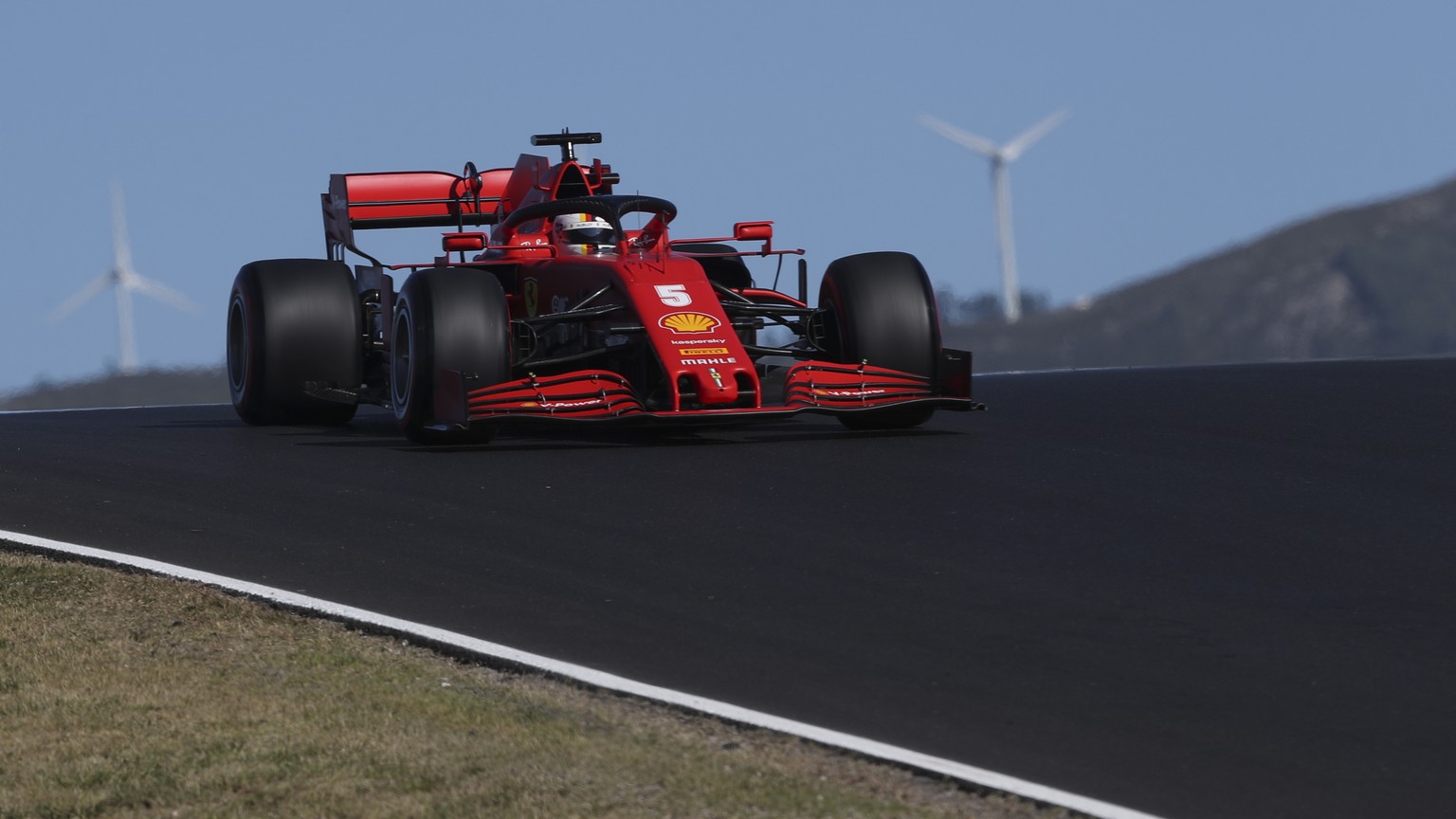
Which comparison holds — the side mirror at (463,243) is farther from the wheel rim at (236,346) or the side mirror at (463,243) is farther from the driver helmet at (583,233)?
the wheel rim at (236,346)

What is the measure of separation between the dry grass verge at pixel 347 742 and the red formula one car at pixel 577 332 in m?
4.61

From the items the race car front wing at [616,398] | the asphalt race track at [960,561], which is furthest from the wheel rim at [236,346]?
the race car front wing at [616,398]

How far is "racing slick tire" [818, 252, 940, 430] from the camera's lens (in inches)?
520

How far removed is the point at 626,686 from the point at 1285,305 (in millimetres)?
141451

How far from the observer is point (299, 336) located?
48.1 feet

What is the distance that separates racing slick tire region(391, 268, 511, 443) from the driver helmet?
1.48m

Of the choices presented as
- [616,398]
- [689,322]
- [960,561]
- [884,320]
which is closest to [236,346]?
[616,398]

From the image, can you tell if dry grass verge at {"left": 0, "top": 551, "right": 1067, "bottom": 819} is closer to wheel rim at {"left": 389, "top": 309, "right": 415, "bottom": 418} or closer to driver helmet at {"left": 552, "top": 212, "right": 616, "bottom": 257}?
wheel rim at {"left": 389, "top": 309, "right": 415, "bottom": 418}

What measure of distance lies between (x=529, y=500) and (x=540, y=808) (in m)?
4.93

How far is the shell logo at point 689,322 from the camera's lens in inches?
492

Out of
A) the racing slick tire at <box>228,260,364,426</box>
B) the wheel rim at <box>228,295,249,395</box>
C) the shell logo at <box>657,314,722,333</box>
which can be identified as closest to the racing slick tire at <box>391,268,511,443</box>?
the shell logo at <box>657,314,722,333</box>

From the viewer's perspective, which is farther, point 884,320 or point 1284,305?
point 1284,305

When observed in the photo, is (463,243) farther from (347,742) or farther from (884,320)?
(347,742)

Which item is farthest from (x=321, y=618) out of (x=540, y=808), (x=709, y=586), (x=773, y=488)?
→ (x=773, y=488)
